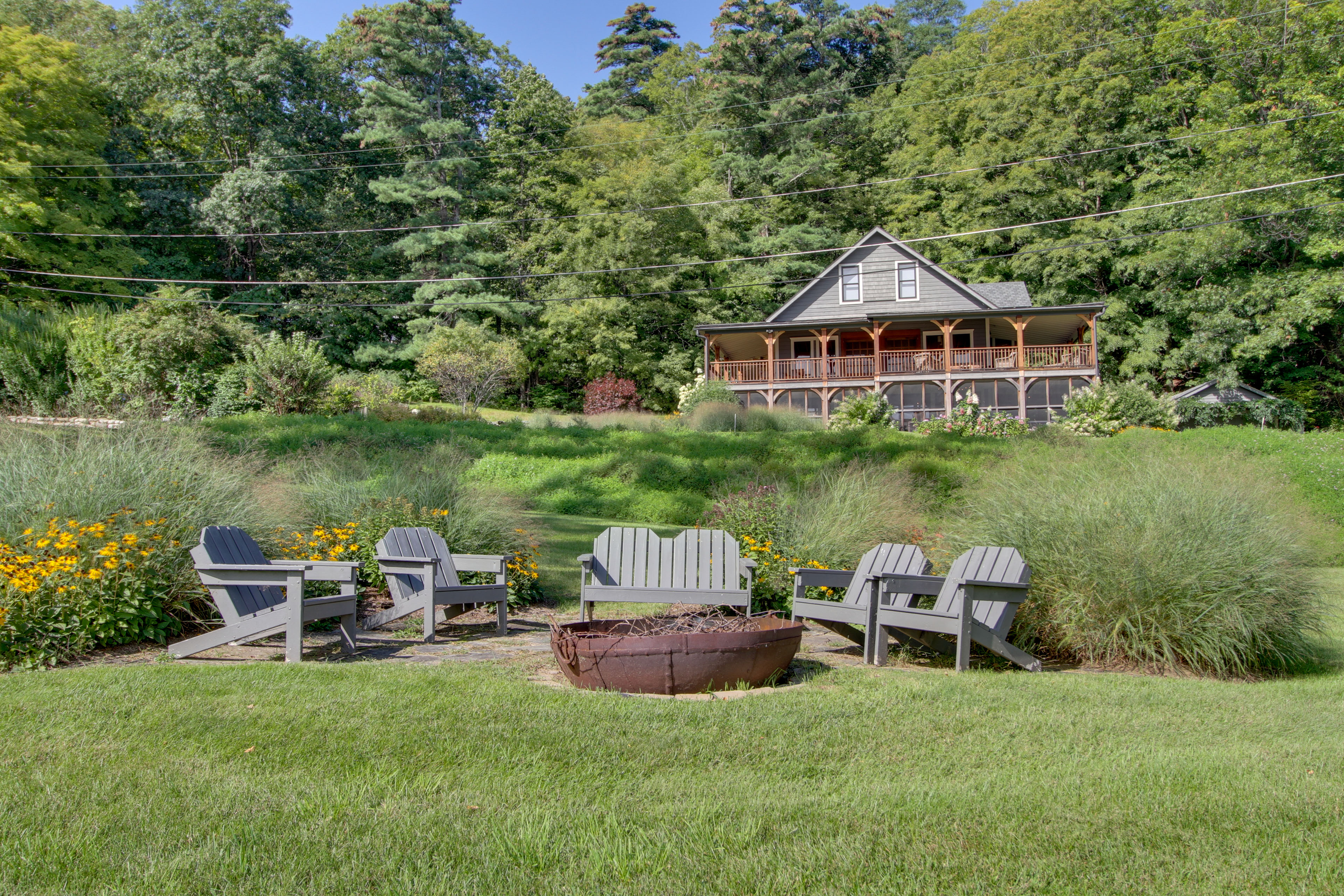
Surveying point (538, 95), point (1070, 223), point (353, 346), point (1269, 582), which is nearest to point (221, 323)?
point (353, 346)

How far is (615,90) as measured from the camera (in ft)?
153

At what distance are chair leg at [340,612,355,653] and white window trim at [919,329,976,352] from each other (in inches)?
1084

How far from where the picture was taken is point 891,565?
6.91m

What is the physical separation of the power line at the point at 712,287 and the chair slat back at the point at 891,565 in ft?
80.4

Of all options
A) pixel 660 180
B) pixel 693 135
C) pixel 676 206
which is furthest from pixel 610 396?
pixel 693 135

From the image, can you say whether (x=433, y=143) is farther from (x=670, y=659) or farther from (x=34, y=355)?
(x=670, y=659)

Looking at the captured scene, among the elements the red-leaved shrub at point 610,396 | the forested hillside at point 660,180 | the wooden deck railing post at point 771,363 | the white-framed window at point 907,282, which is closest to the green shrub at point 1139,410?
the forested hillside at point 660,180

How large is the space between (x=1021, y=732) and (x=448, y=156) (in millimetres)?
37147

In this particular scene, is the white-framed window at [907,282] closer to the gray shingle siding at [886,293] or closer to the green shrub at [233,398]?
the gray shingle siding at [886,293]

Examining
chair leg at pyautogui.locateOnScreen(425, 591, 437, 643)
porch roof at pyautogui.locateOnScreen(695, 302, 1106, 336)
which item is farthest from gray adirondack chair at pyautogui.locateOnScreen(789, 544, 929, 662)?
porch roof at pyautogui.locateOnScreen(695, 302, 1106, 336)

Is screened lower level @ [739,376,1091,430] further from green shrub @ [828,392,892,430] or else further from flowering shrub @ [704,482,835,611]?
flowering shrub @ [704,482,835,611]

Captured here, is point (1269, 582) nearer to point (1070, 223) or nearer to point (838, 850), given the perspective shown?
point (838, 850)

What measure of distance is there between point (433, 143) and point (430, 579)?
34.0 meters

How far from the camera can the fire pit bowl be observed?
4.95 m
